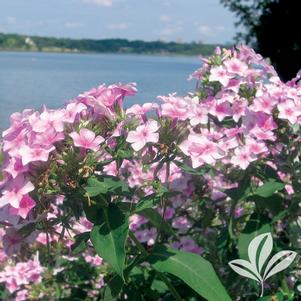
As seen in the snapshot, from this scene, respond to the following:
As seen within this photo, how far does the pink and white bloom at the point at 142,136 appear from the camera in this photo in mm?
1500

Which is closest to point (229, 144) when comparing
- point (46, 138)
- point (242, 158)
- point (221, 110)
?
point (242, 158)

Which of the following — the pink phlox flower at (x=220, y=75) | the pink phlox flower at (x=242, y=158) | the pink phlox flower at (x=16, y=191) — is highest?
the pink phlox flower at (x=220, y=75)

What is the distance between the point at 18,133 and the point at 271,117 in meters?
0.78

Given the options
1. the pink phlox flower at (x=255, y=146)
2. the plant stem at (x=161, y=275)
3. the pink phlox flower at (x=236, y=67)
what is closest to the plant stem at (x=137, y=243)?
the plant stem at (x=161, y=275)

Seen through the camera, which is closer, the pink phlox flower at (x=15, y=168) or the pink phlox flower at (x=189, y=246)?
the pink phlox flower at (x=15, y=168)

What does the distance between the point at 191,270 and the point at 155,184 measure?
0.73 ft

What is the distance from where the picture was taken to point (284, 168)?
2.03 metres

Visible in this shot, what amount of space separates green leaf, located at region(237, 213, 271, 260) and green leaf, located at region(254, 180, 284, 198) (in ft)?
0.36

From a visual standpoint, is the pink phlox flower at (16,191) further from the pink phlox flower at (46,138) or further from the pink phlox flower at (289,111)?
the pink phlox flower at (289,111)

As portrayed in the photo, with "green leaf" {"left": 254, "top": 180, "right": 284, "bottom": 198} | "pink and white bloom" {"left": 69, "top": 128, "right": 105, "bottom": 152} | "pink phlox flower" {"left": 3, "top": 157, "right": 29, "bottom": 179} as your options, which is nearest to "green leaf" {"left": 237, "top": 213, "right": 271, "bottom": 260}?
"green leaf" {"left": 254, "top": 180, "right": 284, "bottom": 198}

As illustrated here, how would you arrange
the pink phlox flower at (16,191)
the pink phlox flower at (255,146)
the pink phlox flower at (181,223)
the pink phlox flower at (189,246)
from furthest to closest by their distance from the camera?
the pink phlox flower at (181,223) < the pink phlox flower at (189,246) < the pink phlox flower at (255,146) < the pink phlox flower at (16,191)

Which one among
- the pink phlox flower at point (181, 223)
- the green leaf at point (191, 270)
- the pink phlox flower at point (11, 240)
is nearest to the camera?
the green leaf at point (191, 270)

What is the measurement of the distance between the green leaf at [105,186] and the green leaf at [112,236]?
0.04 meters

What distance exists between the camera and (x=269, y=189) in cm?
186
